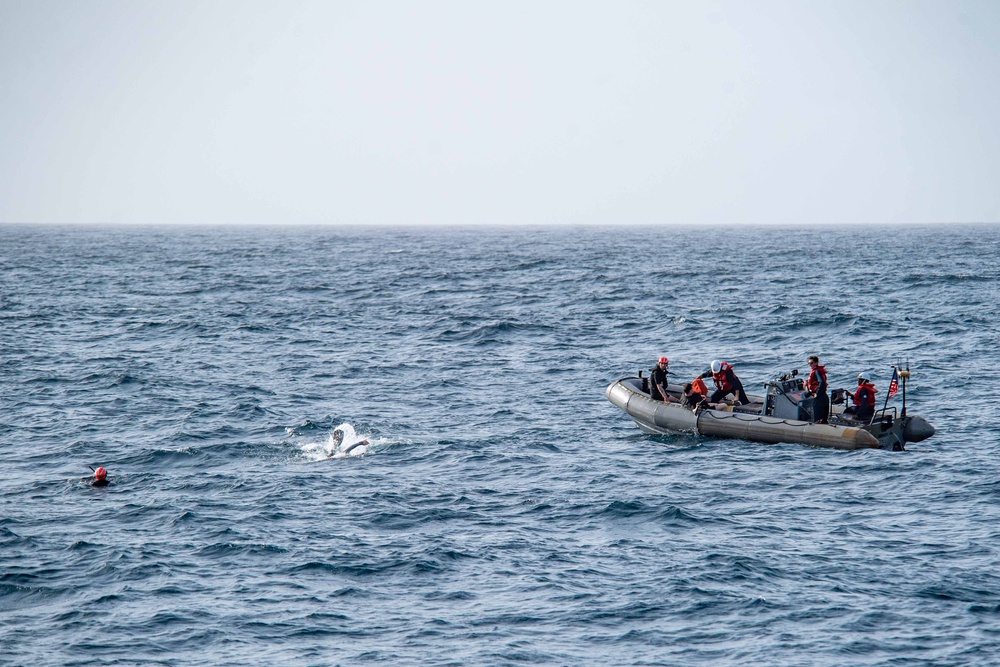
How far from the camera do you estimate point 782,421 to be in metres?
27.2

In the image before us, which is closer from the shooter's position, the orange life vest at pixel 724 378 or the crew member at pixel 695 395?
the crew member at pixel 695 395

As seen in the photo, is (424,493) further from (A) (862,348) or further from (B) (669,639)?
(A) (862,348)

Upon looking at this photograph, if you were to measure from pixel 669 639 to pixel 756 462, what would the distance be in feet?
35.0

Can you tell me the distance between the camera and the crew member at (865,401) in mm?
26891

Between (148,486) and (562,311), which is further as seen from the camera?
(562,311)

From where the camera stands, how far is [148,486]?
2423cm

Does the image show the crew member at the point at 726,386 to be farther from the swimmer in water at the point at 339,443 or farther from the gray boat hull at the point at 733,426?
the swimmer in water at the point at 339,443

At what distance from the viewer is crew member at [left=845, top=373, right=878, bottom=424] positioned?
1059 inches

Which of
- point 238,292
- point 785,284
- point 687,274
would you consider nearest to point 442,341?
point 238,292

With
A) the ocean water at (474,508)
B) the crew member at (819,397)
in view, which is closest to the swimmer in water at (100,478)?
the ocean water at (474,508)

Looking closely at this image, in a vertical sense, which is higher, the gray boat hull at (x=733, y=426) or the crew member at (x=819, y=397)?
the crew member at (x=819, y=397)

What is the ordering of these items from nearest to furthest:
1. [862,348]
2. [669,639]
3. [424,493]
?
[669,639] < [424,493] < [862,348]

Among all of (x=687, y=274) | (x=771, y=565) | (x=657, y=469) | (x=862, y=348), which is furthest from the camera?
(x=687, y=274)

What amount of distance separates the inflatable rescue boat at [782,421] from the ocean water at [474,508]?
482 mm
